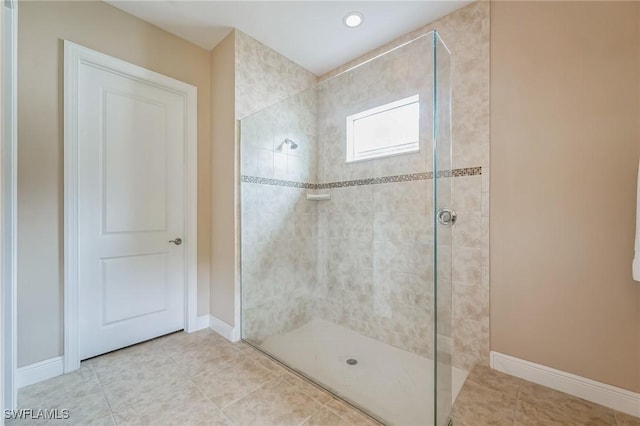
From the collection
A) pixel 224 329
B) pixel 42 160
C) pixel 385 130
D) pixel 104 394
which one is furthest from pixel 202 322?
pixel 385 130

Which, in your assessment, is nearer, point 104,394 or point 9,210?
point 9,210

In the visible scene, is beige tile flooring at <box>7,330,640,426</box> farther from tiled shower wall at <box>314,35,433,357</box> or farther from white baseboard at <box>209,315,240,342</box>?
Answer: tiled shower wall at <box>314,35,433,357</box>

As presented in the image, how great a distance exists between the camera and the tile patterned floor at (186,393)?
1.39m

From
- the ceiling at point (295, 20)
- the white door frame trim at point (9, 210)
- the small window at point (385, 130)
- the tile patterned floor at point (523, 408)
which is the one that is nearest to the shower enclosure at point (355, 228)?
the small window at point (385, 130)

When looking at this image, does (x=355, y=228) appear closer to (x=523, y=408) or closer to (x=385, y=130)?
(x=385, y=130)

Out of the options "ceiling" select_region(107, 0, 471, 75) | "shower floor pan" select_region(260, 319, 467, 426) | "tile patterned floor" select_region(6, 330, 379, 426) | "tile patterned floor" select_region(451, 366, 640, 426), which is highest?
"ceiling" select_region(107, 0, 471, 75)

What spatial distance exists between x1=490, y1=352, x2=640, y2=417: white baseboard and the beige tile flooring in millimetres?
42

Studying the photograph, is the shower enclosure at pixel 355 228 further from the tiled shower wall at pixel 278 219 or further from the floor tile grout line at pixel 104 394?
the floor tile grout line at pixel 104 394

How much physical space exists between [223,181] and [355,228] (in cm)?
124

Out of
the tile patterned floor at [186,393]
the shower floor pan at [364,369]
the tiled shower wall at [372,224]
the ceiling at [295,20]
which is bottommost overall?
the tile patterned floor at [186,393]

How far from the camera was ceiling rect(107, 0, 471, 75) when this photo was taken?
6.51ft

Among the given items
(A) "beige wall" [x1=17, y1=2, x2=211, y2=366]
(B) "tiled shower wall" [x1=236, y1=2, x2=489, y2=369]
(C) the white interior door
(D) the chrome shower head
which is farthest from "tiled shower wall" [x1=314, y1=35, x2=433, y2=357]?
(A) "beige wall" [x1=17, y1=2, x2=211, y2=366]

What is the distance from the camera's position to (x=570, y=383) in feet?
5.12

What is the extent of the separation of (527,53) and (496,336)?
184 centimetres
